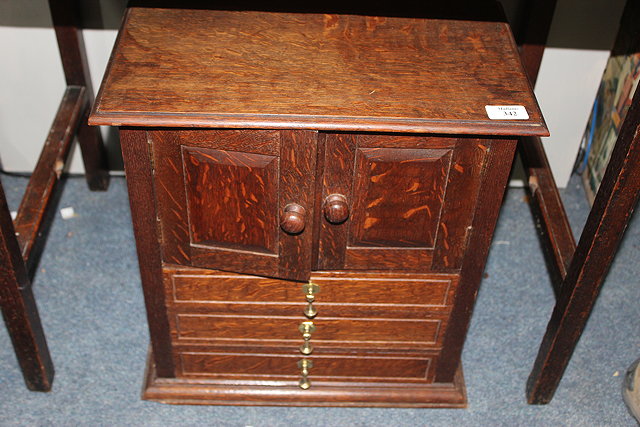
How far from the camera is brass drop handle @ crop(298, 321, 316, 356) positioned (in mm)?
1461

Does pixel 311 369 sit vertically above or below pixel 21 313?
below

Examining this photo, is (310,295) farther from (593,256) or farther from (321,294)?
(593,256)

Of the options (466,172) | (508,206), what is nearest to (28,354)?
(466,172)

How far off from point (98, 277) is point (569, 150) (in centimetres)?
122

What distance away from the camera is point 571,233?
155 cm

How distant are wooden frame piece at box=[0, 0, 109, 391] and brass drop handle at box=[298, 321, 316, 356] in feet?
1.70

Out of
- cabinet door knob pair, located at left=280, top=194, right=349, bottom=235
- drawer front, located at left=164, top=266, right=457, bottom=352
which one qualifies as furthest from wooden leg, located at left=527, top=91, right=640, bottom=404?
cabinet door knob pair, located at left=280, top=194, right=349, bottom=235

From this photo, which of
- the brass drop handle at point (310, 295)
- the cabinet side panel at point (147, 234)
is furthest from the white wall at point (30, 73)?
the brass drop handle at point (310, 295)

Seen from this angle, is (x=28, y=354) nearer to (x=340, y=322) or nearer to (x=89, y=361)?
(x=89, y=361)

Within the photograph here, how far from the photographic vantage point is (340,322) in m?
1.47

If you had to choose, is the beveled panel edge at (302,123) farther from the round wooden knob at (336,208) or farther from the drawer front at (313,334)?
the drawer front at (313,334)

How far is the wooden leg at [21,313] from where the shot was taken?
1.38 m

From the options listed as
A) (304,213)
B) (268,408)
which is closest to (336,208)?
(304,213)

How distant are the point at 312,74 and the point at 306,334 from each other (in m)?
0.51
